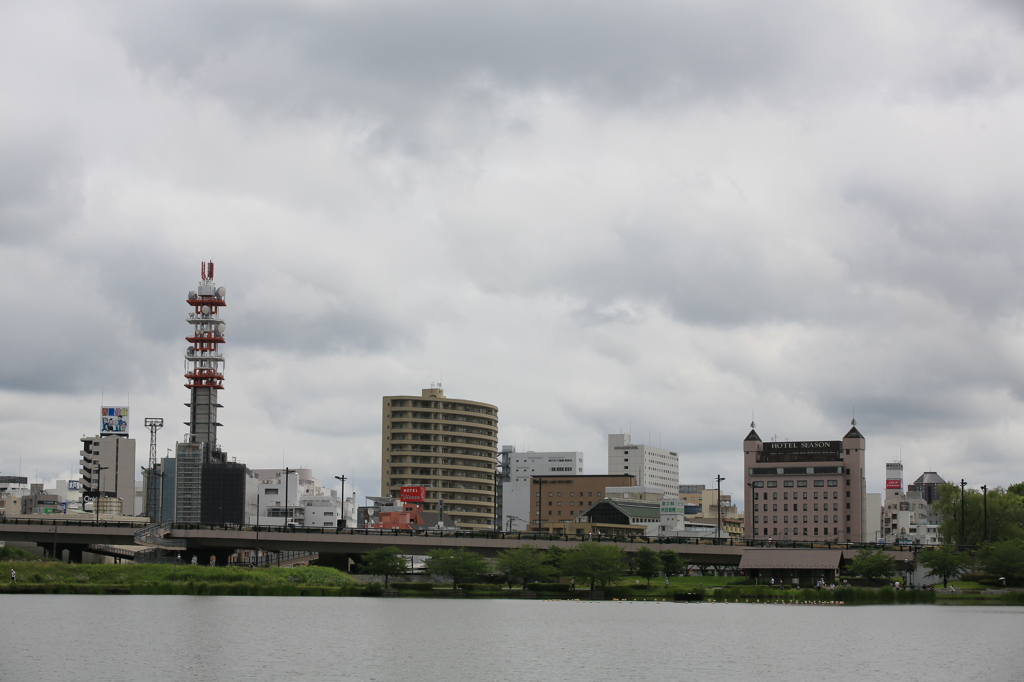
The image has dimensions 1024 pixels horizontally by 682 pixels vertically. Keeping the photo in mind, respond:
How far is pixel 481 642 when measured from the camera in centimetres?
7288

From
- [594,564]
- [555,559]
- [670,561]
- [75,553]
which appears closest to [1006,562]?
[670,561]

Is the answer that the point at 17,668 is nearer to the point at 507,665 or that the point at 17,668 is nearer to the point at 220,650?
the point at 220,650

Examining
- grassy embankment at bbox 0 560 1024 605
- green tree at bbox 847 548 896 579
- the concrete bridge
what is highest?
the concrete bridge

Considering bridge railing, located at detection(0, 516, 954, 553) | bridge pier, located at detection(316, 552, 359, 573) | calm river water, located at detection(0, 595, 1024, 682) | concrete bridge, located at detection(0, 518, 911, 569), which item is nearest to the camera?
calm river water, located at detection(0, 595, 1024, 682)

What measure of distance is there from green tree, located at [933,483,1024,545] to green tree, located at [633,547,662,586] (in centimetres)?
5224

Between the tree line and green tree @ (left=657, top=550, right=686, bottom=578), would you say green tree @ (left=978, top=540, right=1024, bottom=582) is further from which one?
the tree line

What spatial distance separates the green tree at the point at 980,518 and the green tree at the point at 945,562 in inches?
1232

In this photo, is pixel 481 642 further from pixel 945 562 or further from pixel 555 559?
pixel 945 562

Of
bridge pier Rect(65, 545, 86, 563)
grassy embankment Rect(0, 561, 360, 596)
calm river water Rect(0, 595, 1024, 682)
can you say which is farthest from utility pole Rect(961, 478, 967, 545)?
bridge pier Rect(65, 545, 86, 563)

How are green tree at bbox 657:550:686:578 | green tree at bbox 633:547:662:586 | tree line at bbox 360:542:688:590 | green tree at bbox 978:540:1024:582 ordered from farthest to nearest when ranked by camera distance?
1. green tree at bbox 657:550:686:578
2. green tree at bbox 633:547:662:586
3. green tree at bbox 978:540:1024:582
4. tree line at bbox 360:542:688:590

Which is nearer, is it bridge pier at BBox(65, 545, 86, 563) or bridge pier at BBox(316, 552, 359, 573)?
bridge pier at BBox(316, 552, 359, 573)

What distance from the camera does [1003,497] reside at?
585 feet

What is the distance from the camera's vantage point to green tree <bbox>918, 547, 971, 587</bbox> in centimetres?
13238

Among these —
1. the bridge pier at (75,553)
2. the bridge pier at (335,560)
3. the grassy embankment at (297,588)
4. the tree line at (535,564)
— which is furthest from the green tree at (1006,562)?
the bridge pier at (75,553)
